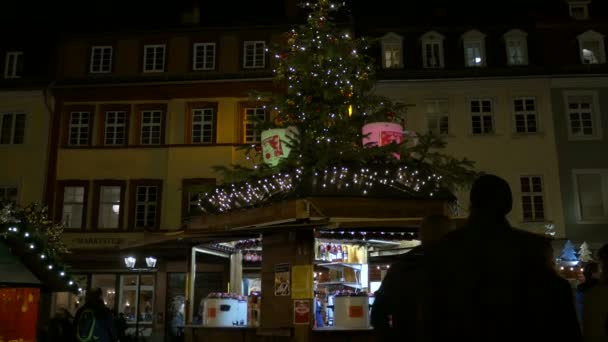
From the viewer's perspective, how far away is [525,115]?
85.0ft

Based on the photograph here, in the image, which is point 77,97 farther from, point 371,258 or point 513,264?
point 513,264

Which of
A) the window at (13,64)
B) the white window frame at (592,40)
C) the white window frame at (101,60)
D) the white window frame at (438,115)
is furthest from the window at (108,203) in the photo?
A: the white window frame at (592,40)

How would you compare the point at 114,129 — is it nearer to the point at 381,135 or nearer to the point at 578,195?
the point at 381,135

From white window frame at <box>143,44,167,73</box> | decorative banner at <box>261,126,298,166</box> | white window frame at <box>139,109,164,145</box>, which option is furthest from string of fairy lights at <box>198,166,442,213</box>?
white window frame at <box>143,44,167,73</box>

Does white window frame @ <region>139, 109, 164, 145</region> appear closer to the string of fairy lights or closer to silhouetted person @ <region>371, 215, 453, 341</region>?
the string of fairy lights

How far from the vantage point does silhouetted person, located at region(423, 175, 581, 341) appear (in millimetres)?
2533

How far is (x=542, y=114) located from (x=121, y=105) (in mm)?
15857

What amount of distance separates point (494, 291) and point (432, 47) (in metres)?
25.5

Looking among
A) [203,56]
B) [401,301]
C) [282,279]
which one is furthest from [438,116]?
[401,301]

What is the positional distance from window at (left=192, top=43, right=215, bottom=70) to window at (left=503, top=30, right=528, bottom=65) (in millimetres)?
11262

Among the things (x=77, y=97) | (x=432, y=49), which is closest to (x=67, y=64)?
(x=77, y=97)

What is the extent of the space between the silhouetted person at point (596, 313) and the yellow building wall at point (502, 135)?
20519 millimetres

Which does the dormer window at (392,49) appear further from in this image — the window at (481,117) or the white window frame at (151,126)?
the white window frame at (151,126)

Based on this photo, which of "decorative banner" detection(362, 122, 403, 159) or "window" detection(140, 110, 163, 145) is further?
"window" detection(140, 110, 163, 145)
